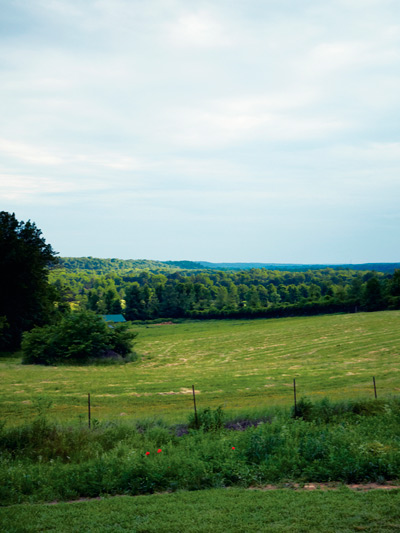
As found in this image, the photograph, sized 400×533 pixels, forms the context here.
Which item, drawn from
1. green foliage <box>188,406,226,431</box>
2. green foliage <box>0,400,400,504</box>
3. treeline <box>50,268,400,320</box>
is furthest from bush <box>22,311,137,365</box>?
green foliage <box>0,400,400,504</box>

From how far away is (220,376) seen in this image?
2986cm

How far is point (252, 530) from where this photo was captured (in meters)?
6.99

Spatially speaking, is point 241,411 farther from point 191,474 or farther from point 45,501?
point 45,501

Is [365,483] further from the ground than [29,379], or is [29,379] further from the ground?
[365,483]

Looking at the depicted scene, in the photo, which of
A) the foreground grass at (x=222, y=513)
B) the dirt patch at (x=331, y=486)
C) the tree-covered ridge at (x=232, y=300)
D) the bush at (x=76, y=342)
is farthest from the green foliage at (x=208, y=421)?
the tree-covered ridge at (x=232, y=300)

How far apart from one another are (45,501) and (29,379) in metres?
21.6

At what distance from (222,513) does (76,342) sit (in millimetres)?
33495

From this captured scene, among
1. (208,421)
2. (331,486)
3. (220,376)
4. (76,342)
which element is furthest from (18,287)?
(331,486)

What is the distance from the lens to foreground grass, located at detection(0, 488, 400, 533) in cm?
710

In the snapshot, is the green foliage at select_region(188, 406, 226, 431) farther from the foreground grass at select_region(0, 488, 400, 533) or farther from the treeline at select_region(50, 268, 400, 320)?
the treeline at select_region(50, 268, 400, 320)

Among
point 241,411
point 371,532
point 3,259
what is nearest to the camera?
point 371,532

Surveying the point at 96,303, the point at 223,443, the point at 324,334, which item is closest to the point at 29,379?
the point at 223,443

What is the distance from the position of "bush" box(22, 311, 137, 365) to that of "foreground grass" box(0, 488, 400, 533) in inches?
1226

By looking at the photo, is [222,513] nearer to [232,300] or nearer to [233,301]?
[232,300]
